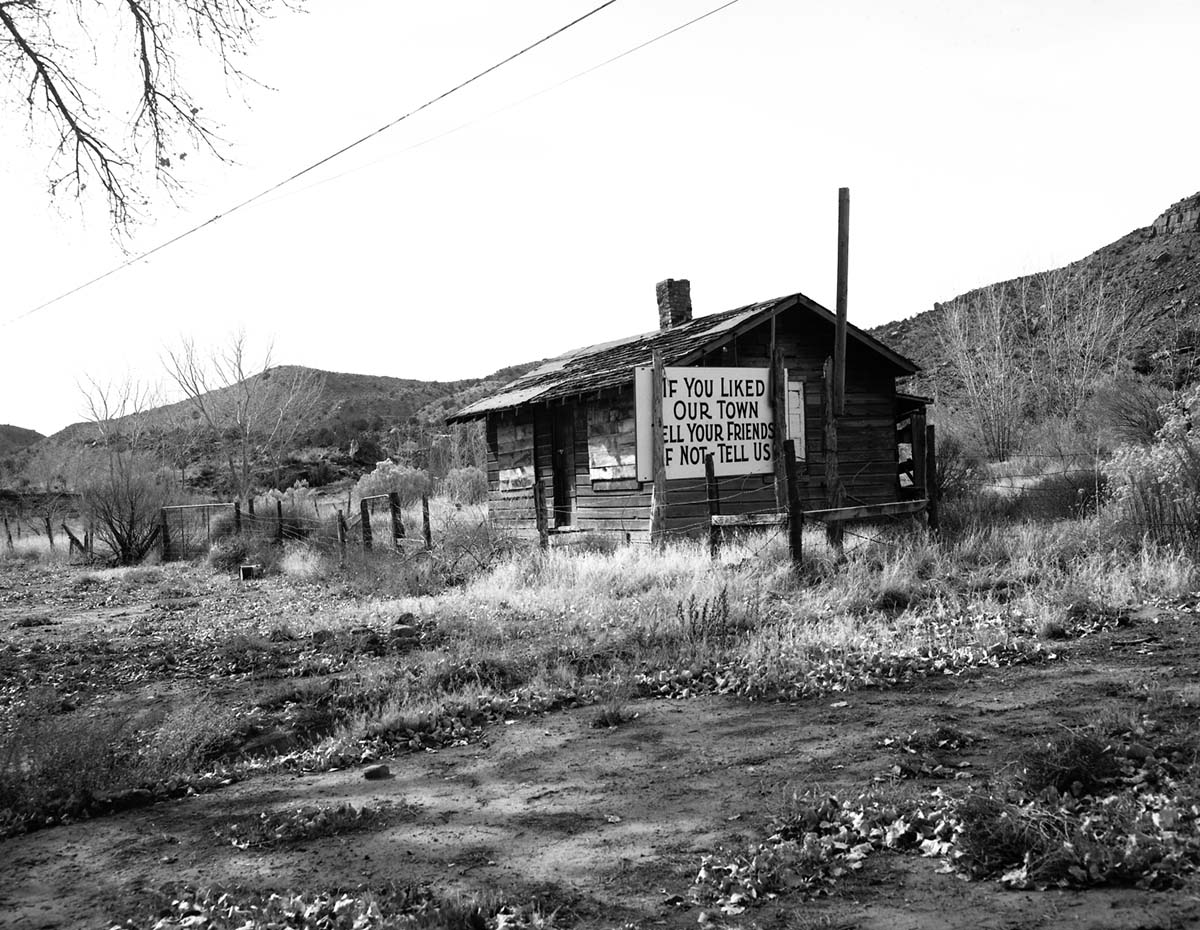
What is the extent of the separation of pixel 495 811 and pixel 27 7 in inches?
419

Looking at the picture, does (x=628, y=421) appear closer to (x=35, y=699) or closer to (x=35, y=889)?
(x=35, y=699)

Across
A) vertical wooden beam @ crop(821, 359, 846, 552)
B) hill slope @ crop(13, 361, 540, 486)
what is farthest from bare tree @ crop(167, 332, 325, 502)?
vertical wooden beam @ crop(821, 359, 846, 552)

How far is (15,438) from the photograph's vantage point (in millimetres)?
80500

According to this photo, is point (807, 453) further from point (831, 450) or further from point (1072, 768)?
point (1072, 768)

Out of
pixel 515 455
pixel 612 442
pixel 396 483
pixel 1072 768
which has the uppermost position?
pixel 612 442

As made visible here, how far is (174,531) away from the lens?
26016 mm

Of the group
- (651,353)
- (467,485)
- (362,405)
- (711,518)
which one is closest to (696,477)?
(711,518)

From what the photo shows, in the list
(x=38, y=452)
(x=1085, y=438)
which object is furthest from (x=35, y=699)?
(x=38, y=452)

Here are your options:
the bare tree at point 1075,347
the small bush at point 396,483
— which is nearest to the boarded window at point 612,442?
the small bush at point 396,483

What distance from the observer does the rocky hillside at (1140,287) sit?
44.5 m

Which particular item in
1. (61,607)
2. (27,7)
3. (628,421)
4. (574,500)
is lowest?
(61,607)

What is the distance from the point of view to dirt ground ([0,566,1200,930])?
3.89m

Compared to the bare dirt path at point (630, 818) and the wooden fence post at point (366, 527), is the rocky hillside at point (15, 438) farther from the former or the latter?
the bare dirt path at point (630, 818)

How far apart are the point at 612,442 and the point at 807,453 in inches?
154
